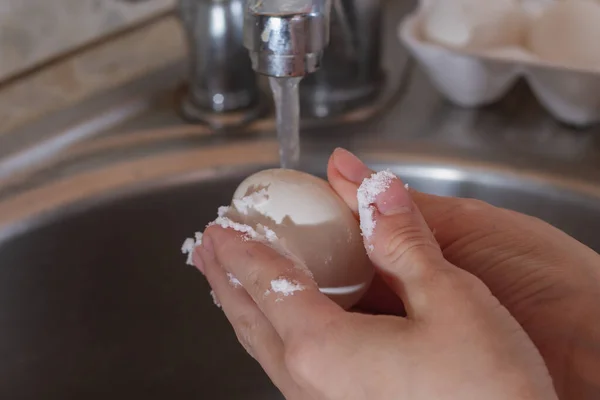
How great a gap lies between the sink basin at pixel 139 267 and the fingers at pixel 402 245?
0.26 meters

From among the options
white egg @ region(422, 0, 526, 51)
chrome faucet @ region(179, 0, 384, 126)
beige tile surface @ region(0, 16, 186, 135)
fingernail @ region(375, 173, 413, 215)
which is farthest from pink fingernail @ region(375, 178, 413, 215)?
beige tile surface @ region(0, 16, 186, 135)

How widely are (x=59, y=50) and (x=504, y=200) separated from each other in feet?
1.65

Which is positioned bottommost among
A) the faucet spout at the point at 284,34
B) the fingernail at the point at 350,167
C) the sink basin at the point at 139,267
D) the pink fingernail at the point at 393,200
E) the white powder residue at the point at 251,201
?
the sink basin at the point at 139,267

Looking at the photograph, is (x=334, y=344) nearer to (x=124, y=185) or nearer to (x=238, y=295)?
(x=238, y=295)

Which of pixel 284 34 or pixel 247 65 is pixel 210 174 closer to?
pixel 247 65

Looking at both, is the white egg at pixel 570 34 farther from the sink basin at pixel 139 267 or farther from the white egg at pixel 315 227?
the white egg at pixel 315 227

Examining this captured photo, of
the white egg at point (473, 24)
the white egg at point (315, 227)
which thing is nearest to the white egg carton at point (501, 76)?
the white egg at point (473, 24)

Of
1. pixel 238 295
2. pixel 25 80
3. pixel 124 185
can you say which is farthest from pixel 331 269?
pixel 25 80

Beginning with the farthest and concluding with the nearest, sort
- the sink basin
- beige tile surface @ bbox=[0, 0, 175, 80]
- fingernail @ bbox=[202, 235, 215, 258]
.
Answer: beige tile surface @ bbox=[0, 0, 175, 80], the sink basin, fingernail @ bbox=[202, 235, 215, 258]

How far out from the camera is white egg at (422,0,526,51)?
0.64m

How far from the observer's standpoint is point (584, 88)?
60 centimetres

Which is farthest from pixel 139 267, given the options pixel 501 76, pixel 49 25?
pixel 501 76

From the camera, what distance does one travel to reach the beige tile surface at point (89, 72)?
2.18ft

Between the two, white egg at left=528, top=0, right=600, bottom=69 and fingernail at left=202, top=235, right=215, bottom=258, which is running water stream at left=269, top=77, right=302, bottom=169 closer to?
fingernail at left=202, top=235, right=215, bottom=258
